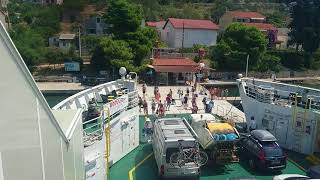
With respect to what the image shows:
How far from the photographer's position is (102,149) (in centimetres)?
1466

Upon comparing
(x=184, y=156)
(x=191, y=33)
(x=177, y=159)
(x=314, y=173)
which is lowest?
(x=314, y=173)

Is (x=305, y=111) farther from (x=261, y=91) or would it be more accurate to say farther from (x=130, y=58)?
(x=130, y=58)

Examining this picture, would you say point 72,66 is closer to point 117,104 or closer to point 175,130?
point 117,104

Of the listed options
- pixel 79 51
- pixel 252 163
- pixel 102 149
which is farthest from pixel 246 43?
pixel 102 149

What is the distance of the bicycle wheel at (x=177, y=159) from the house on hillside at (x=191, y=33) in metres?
45.9

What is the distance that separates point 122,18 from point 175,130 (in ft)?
98.5

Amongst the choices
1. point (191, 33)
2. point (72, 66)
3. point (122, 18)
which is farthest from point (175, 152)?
point (191, 33)

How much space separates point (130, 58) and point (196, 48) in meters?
17.9

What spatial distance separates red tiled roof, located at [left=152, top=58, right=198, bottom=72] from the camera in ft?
132

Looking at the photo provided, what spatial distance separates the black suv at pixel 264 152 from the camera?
15890 millimetres

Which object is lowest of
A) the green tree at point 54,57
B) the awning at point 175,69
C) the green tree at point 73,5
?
the awning at point 175,69

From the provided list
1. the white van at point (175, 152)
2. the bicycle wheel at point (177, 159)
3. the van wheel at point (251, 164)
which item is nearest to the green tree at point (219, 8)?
the van wheel at point (251, 164)

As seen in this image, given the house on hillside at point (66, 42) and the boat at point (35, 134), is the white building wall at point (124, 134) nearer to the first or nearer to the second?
the boat at point (35, 134)

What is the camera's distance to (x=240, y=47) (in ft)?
156
